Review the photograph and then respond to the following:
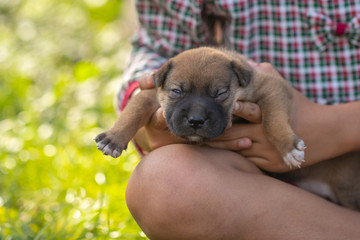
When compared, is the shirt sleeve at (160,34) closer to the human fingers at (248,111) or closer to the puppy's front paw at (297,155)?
the human fingers at (248,111)

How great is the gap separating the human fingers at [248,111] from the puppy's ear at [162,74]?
0.47 metres

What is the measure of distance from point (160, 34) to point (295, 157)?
160 centimetres

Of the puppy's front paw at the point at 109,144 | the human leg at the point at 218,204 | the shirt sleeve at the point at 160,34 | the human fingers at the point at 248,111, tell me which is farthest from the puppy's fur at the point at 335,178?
the shirt sleeve at the point at 160,34

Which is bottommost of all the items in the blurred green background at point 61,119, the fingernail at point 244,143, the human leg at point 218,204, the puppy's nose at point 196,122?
the blurred green background at point 61,119

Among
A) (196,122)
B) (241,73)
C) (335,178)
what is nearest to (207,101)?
(196,122)

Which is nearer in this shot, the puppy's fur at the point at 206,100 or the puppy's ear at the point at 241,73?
the puppy's fur at the point at 206,100

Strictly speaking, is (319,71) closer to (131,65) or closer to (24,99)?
(131,65)

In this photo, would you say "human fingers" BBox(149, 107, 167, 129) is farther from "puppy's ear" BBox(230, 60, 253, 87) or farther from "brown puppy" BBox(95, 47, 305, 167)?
"puppy's ear" BBox(230, 60, 253, 87)

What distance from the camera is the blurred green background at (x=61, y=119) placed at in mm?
3268

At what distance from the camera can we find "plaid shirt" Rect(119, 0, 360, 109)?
10.6ft

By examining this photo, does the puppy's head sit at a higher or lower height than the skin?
higher

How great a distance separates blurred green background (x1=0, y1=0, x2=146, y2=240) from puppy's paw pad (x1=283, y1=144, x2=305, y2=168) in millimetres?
1170

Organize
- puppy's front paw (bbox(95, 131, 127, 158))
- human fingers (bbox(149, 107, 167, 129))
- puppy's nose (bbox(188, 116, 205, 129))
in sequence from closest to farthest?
puppy's nose (bbox(188, 116, 205, 129)) < puppy's front paw (bbox(95, 131, 127, 158)) < human fingers (bbox(149, 107, 167, 129))

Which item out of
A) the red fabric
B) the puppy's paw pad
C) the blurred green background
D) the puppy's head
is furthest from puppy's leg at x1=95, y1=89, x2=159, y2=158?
the red fabric
